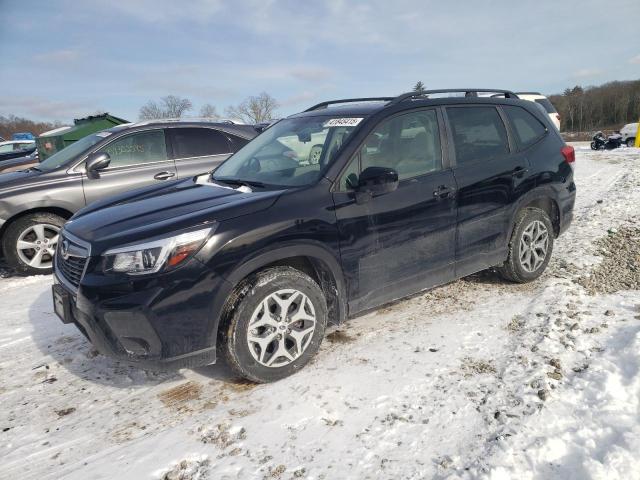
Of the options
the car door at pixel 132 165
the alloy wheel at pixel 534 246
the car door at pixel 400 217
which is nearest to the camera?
the car door at pixel 400 217

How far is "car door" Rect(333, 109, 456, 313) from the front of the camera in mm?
3217

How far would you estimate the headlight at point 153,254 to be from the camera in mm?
2607

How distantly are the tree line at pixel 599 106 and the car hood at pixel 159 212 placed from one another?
241 ft

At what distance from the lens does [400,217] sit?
11.1ft

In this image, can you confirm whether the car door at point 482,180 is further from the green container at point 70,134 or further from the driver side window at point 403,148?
the green container at point 70,134

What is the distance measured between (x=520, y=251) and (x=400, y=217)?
1654 millimetres

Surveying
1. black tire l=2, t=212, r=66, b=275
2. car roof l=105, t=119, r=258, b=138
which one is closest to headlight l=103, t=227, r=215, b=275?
black tire l=2, t=212, r=66, b=275

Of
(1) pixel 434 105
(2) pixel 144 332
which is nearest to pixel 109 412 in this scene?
(2) pixel 144 332

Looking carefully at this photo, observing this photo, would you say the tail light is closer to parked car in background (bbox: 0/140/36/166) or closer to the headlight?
the headlight

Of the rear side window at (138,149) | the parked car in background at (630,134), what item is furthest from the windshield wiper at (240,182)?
the parked car in background at (630,134)

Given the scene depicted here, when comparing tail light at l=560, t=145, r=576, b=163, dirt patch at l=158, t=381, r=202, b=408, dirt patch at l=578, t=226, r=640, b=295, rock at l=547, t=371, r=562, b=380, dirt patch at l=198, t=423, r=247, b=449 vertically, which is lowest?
dirt patch at l=198, t=423, r=247, b=449

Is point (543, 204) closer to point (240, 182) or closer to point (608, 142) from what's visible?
point (240, 182)

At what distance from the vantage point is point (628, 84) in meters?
66.2

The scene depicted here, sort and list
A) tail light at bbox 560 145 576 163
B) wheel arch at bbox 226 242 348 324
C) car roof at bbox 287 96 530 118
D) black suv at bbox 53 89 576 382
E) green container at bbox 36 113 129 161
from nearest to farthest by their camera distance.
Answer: black suv at bbox 53 89 576 382, wheel arch at bbox 226 242 348 324, car roof at bbox 287 96 530 118, tail light at bbox 560 145 576 163, green container at bbox 36 113 129 161
